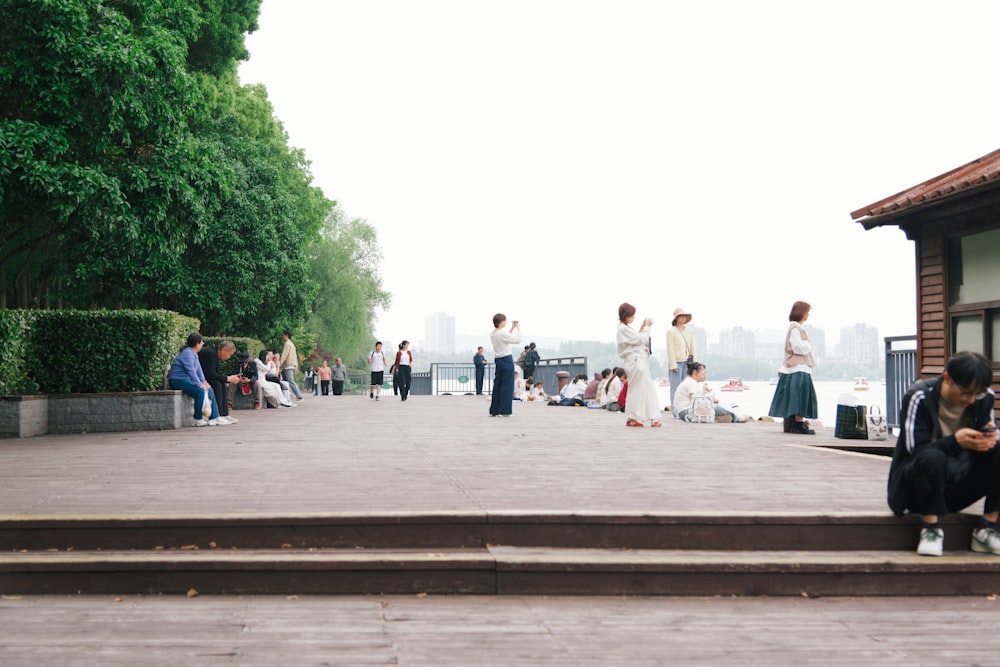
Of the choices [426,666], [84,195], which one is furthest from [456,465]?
[84,195]

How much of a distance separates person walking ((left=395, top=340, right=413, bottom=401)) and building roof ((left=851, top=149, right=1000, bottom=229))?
15.3 metres

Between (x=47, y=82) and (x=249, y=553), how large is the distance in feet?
39.7

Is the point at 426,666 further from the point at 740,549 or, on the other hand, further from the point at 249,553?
the point at 740,549

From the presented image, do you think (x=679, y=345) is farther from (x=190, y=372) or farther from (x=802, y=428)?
(x=190, y=372)

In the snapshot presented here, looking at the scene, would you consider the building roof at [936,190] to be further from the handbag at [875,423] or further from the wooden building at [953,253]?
the handbag at [875,423]

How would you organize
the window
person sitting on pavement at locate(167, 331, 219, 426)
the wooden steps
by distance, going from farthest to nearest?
person sitting on pavement at locate(167, 331, 219, 426) < the window < the wooden steps

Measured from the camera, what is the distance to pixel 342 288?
53.9 metres

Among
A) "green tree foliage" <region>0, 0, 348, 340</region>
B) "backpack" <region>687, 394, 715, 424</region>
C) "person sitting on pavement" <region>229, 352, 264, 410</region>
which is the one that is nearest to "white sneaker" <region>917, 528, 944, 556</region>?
"backpack" <region>687, 394, 715, 424</region>

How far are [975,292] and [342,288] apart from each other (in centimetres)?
4511

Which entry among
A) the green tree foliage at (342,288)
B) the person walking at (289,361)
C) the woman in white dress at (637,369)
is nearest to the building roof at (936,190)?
the woman in white dress at (637,369)

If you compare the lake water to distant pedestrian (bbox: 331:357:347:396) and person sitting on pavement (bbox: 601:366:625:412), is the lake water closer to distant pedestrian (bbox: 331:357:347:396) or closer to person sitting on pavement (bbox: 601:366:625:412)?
person sitting on pavement (bbox: 601:366:625:412)

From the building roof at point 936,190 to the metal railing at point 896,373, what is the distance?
75.6 inches

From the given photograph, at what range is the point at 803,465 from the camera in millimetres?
8828

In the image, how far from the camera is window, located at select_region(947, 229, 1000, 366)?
11.1 meters
